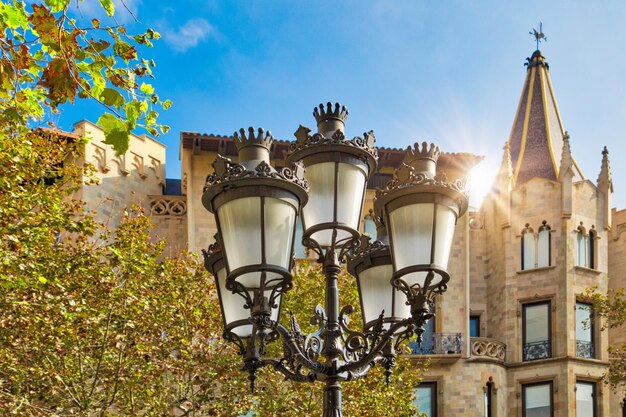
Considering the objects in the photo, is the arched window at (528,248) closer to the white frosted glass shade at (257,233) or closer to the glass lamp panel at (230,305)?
the glass lamp panel at (230,305)

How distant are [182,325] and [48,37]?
16.2 m

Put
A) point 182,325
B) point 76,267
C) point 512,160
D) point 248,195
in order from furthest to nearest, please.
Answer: point 512,160 → point 182,325 → point 76,267 → point 248,195

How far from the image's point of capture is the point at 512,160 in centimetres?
3841

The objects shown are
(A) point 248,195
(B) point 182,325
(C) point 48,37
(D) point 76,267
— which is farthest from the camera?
(B) point 182,325

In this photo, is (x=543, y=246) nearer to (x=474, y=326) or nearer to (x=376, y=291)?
(x=474, y=326)

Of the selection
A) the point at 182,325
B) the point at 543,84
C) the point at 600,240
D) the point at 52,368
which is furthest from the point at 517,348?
the point at 52,368

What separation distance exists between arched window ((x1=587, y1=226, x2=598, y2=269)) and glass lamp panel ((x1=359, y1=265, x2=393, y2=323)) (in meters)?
25.5

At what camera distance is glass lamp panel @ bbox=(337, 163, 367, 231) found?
10.6 m

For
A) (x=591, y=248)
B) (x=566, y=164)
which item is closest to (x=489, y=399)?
(x=591, y=248)

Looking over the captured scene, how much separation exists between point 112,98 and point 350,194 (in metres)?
2.44

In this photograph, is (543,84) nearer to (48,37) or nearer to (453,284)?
(453,284)

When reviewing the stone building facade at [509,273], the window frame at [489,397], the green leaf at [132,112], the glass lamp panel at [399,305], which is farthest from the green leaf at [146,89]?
the window frame at [489,397]

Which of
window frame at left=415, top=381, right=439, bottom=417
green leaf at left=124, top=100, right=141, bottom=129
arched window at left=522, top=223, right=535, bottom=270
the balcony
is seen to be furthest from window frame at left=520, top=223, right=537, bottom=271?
green leaf at left=124, top=100, right=141, bottom=129

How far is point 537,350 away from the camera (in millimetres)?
35375
